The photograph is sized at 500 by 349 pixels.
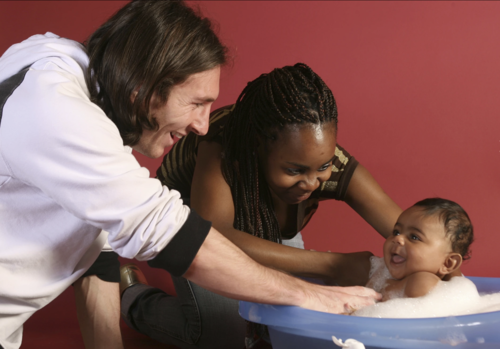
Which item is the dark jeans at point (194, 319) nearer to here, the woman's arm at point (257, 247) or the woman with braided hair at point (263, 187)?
the woman with braided hair at point (263, 187)

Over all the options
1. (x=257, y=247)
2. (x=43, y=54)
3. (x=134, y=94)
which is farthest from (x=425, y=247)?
(x=43, y=54)

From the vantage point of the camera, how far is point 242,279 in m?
0.94

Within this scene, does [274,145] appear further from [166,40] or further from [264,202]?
[166,40]

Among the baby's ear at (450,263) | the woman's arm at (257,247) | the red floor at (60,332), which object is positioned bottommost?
the red floor at (60,332)

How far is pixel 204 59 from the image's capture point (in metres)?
1.04

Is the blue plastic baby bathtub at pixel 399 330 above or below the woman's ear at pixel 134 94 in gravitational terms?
below

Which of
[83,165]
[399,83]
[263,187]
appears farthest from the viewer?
[399,83]

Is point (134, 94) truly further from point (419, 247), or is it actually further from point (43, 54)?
point (419, 247)

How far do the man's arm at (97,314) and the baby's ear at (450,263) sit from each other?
85cm

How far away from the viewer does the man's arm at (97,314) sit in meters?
1.29

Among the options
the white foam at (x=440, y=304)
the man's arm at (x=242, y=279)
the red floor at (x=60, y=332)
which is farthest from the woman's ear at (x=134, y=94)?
the red floor at (x=60, y=332)

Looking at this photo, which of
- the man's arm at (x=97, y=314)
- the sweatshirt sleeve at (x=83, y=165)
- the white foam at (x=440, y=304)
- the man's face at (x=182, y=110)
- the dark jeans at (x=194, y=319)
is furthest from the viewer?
the dark jeans at (x=194, y=319)

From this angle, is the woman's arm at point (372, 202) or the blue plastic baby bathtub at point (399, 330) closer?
the blue plastic baby bathtub at point (399, 330)

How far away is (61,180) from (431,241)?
0.93 metres
